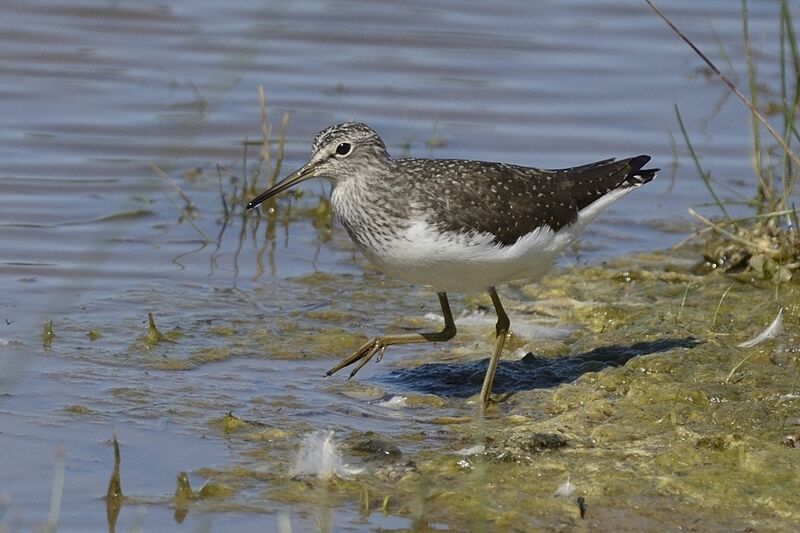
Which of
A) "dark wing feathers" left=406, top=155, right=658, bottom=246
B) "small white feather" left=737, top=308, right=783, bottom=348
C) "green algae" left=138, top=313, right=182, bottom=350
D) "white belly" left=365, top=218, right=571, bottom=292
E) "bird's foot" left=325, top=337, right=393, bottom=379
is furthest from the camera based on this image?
"green algae" left=138, top=313, right=182, bottom=350

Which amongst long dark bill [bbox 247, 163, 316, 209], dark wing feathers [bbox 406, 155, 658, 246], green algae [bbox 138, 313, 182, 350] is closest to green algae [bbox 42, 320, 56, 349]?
green algae [bbox 138, 313, 182, 350]

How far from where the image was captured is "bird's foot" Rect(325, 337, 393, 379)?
6777mm

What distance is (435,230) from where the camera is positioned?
645 cm

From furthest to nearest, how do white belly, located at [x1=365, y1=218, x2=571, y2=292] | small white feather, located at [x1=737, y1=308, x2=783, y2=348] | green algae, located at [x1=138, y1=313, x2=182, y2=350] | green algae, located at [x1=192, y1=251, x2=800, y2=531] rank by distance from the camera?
green algae, located at [x1=138, y1=313, x2=182, y2=350] → small white feather, located at [x1=737, y1=308, x2=783, y2=348] → white belly, located at [x1=365, y1=218, x2=571, y2=292] → green algae, located at [x1=192, y1=251, x2=800, y2=531]

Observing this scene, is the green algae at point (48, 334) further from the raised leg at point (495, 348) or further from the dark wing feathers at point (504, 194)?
the raised leg at point (495, 348)

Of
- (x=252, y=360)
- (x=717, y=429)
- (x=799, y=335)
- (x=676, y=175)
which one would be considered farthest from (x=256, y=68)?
(x=717, y=429)

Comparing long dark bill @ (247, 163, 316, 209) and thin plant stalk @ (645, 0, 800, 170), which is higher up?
thin plant stalk @ (645, 0, 800, 170)

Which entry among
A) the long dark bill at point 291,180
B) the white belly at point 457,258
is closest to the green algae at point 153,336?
the long dark bill at point 291,180

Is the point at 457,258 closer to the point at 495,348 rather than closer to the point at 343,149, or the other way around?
the point at 495,348

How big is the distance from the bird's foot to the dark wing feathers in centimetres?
76

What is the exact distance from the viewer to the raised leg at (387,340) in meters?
6.80

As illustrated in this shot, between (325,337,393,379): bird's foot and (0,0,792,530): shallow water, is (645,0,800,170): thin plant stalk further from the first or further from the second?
(325,337,393,379): bird's foot

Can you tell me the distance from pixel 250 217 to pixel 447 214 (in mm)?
3213

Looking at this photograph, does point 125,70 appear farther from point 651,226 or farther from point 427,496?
point 427,496
